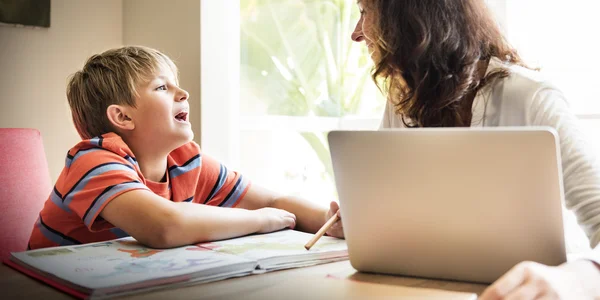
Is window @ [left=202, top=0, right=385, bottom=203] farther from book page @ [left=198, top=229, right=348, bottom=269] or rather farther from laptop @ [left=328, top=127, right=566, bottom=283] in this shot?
laptop @ [left=328, top=127, right=566, bottom=283]

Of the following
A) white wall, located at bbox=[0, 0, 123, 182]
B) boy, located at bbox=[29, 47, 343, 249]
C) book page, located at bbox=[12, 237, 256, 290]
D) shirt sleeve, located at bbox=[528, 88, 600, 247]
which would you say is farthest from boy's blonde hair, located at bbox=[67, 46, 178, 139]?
shirt sleeve, located at bbox=[528, 88, 600, 247]

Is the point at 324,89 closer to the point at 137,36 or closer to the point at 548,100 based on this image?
the point at 137,36

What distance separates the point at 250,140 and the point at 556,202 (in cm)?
205

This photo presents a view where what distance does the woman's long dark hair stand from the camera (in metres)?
1.13

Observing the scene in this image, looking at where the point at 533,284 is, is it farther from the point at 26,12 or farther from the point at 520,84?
the point at 26,12

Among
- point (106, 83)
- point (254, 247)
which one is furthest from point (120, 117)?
point (254, 247)

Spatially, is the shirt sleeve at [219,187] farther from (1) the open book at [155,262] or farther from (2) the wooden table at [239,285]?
(2) the wooden table at [239,285]

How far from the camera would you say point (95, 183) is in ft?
3.84

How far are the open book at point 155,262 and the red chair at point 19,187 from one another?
1.78 ft

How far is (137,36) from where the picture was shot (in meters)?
2.41

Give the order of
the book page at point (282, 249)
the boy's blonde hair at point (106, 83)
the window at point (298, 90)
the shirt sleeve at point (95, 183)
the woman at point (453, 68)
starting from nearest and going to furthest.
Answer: the book page at point (282, 249) < the woman at point (453, 68) < the shirt sleeve at point (95, 183) < the boy's blonde hair at point (106, 83) < the window at point (298, 90)

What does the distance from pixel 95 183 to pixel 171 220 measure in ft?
0.70

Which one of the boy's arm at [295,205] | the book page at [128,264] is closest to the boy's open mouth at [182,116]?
the boy's arm at [295,205]

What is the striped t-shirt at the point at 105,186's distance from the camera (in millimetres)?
1164
